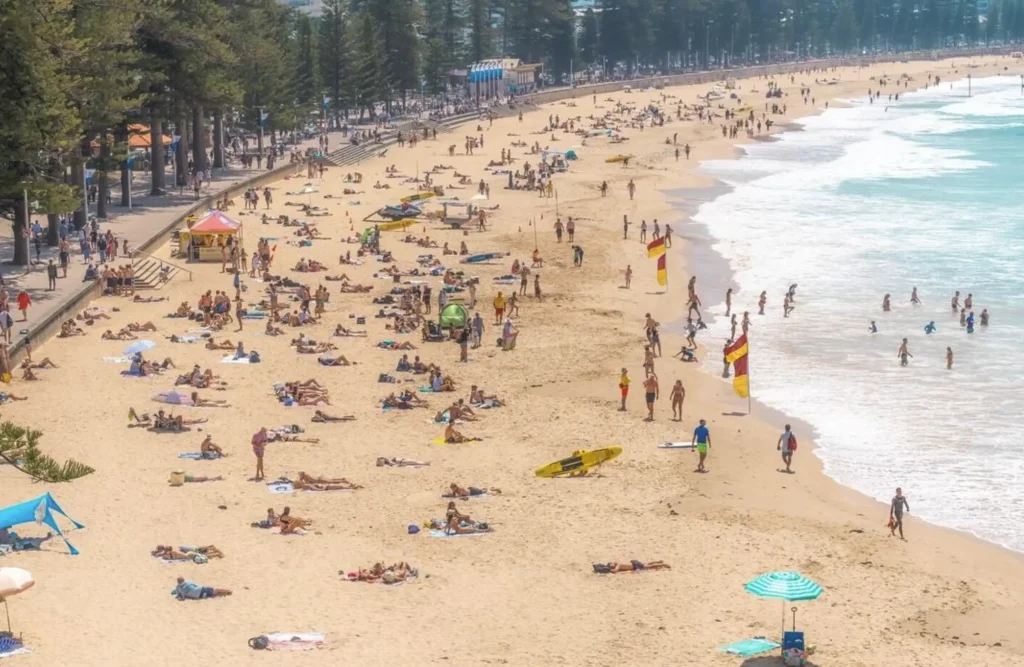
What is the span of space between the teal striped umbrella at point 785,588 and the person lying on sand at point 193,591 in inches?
249

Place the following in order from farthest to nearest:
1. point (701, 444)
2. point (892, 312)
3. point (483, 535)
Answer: point (892, 312)
point (701, 444)
point (483, 535)

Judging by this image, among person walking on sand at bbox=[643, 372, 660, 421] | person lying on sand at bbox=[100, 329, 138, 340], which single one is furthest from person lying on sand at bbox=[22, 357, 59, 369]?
person walking on sand at bbox=[643, 372, 660, 421]

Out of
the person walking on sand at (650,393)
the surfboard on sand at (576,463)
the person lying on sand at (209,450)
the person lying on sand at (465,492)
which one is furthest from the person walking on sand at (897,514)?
the person lying on sand at (209,450)

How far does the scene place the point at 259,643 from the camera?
17062 millimetres

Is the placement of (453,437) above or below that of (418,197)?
below

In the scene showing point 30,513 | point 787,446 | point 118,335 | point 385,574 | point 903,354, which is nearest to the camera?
point 30,513

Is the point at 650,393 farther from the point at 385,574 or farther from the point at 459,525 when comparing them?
the point at 385,574

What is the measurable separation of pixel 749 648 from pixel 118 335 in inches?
759

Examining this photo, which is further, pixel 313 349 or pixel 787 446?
pixel 313 349

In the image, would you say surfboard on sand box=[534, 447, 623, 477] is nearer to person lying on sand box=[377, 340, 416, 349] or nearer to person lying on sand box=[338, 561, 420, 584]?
person lying on sand box=[338, 561, 420, 584]

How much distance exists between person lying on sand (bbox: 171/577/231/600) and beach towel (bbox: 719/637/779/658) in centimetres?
602

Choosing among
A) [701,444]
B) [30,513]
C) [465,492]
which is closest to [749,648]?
[465,492]

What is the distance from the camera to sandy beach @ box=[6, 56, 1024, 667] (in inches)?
702

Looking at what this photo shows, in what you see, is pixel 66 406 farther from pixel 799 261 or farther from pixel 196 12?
pixel 196 12
